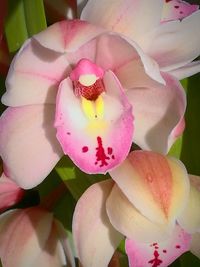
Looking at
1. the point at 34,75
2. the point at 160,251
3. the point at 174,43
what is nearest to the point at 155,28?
the point at 174,43

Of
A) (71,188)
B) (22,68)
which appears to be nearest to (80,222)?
(71,188)

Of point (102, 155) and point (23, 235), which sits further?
point (23, 235)

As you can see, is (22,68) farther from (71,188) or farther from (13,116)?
(71,188)

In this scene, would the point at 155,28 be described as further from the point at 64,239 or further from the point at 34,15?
the point at 64,239

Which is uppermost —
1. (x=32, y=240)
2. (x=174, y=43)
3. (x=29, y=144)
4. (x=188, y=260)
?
(x=174, y=43)

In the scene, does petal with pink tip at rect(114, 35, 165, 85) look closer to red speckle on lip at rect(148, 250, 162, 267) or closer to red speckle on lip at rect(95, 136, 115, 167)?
red speckle on lip at rect(95, 136, 115, 167)

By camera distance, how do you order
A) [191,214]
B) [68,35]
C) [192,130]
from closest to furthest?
[68,35]
[191,214]
[192,130]
